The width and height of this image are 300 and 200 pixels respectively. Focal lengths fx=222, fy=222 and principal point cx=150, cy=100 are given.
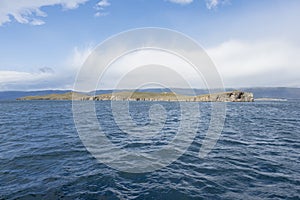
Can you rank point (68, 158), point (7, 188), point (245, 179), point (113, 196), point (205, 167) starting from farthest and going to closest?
point (68, 158) → point (205, 167) → point (245, 179) → point (7, 188) → point (113, 196)

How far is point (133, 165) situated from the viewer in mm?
14031

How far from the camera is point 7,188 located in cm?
1071

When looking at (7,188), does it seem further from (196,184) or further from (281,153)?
(281,153)

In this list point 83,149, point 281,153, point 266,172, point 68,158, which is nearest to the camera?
point 266,172

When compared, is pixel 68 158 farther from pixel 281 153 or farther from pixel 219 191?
pixel 281 153

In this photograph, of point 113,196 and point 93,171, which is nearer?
point 113,196

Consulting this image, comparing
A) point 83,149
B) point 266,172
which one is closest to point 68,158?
point 83,149

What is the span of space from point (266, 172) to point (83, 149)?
44.0 ft

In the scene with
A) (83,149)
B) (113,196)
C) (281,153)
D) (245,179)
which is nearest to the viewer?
(113,196)

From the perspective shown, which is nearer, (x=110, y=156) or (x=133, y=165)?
(x=133, y=165)

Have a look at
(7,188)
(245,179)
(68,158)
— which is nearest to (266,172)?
(245,179)

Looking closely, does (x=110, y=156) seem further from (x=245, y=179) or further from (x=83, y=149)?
(x=245, y=179)

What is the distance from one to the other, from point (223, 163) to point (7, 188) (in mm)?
12248

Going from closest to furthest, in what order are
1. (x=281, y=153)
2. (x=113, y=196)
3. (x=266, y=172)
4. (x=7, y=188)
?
(x=113, y=196)
(x=7, y=188)
(x=266, y=172)
(x=281, y=153)
